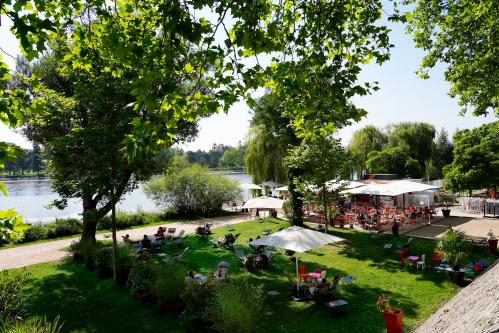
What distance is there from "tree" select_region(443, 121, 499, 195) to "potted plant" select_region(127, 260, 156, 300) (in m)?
18.5

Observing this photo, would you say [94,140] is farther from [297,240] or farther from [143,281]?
[297,240]

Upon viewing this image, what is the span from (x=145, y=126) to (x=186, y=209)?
22.1 meters

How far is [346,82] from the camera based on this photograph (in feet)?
14.6

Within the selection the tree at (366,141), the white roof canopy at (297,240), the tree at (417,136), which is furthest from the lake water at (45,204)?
the tree at (417,136)

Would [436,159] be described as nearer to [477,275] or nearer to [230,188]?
[230,188]

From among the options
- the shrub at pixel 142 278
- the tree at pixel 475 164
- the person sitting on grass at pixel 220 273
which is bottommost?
the person sitting on grass at pixel 220 273

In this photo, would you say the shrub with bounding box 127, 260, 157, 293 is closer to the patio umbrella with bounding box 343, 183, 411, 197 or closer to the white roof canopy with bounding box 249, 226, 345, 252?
the white roof canopy with bounding box 249, 226, 345, 252

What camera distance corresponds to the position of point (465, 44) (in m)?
9.50

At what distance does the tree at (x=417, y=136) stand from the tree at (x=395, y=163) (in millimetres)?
4837

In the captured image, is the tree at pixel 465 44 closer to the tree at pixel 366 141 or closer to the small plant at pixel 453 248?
the small plant at pixel 453 248

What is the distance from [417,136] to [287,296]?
32433 millimetres

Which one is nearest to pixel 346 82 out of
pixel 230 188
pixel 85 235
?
pixel 85 235

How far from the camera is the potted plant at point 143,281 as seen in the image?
818 centimetres

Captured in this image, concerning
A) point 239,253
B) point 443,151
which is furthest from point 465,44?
point 443,151
